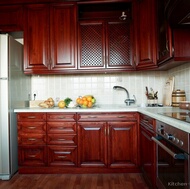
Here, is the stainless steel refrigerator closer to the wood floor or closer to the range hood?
the wood floor

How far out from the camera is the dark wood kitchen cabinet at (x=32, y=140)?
2451 millimetres

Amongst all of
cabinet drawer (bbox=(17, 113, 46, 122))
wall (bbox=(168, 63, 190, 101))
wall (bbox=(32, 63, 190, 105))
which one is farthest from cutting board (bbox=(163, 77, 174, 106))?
cabinet drawer (bbox=(17, 113, 46, 122))

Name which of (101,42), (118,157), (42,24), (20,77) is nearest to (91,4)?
(101,42)

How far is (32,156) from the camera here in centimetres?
246

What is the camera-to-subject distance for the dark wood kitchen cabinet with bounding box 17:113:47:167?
245 cm

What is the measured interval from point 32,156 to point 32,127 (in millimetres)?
371

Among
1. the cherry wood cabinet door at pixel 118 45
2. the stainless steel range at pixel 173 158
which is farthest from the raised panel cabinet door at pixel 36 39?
the stainless steel range at pixel 173 158

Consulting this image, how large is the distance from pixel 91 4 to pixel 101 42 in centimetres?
57

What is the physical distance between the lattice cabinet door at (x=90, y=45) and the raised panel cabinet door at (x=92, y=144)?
0.83 m

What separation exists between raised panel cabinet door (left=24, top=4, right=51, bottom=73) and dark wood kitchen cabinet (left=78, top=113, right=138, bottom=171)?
982 millimetres

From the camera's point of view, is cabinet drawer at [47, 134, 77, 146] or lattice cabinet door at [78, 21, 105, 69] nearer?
cabinet drawer at [47, 134, 77, 146]

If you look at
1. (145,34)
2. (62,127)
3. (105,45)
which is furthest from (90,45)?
(62,127)

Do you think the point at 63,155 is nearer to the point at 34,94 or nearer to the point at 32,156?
the point at 32,156

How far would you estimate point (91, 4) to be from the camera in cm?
272
